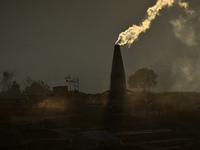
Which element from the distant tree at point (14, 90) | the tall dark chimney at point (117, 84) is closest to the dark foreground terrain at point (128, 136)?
the tall dark chimney at point (117, 84)

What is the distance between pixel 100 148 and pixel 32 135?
A: 8203 mm

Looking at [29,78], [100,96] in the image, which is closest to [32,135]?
[100,96]

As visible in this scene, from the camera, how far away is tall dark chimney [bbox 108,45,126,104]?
33.2m

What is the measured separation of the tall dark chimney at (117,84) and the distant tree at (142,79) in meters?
61.3

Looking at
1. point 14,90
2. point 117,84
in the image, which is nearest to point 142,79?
point 14,90

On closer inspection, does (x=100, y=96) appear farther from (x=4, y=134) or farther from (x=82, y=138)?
(x=82, y=138)

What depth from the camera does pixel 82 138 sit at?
35.7 feet

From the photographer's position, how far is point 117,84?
3303 cm

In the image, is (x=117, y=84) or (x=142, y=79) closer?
(x=117, y=84)

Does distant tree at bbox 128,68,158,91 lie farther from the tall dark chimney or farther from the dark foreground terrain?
the dark foreground terrain

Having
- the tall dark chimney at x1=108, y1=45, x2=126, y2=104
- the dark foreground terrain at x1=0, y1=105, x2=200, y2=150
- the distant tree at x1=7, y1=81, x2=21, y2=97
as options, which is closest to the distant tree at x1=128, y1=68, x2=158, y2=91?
the distant tree at x1=7, y1=81, x2=21, y2=97

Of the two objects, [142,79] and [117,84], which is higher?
[142,79]

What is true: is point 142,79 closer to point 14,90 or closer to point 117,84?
point 14,90

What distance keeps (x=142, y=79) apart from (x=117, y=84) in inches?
2467
